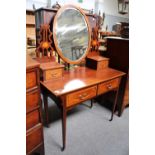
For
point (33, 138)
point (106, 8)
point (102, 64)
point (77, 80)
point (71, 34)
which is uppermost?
point (106, 8)

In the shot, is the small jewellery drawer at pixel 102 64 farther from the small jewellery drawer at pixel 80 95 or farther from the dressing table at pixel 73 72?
the small jewellery drawer at pixel 80 95

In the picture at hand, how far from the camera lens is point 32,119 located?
1.07 meters

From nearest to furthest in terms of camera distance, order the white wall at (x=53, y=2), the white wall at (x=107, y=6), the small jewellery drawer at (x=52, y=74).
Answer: the small jewellery drawer at (x=52, y=74) → the white wall at (x=53, y=2) → the white wall at (x=107, y=6)

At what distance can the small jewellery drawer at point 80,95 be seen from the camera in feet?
4.03

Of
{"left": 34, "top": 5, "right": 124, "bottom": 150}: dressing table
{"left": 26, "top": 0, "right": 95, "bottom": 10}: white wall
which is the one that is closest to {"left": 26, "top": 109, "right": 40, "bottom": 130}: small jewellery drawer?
{"left": 34, "top": 5, "right": 124, "bottom": 150}: dressing table

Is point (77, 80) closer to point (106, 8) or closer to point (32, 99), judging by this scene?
point (32, 99)

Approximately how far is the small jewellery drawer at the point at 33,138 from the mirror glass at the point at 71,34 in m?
0.74

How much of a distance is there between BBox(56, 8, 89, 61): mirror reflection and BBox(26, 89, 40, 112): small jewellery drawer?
627 millimetres

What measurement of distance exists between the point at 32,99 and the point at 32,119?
0.16m

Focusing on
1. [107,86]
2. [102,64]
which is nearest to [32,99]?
[107,86]

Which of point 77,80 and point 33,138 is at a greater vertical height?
point 77,80

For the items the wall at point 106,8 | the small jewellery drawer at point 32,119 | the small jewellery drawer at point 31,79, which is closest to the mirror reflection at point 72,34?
the small jewellery drawer at point 31,79
